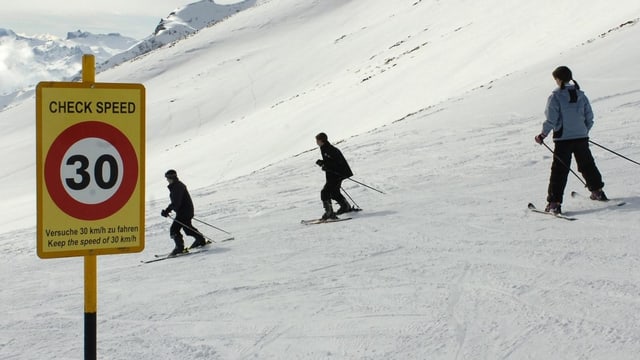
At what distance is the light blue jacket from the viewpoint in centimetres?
831

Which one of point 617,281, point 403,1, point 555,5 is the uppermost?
point 403,1

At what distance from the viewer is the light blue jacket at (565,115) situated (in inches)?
327

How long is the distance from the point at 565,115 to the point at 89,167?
6713 millimetres

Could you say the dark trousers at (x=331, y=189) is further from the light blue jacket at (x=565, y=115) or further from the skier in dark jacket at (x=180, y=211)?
the light blue jacket at (x=565, y=115)

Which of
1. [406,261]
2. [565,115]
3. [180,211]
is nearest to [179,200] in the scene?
[180,211]

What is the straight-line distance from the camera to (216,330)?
5805 mm

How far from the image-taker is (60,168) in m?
2.99

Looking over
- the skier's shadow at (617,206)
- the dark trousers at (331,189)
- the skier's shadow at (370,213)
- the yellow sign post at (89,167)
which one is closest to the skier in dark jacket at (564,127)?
the skier's shadow at (617,206)

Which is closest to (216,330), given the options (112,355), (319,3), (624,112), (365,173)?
(112,355)

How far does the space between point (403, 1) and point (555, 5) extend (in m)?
34.0

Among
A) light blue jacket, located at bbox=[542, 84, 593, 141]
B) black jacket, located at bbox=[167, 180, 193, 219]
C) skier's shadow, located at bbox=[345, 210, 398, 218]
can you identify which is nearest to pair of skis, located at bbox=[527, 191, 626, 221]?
light blue jacket, located at bbox=[542, 84, 593, 141]

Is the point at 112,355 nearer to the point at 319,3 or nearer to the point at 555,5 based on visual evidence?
the point at 555,5

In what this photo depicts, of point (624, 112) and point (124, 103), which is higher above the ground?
point (624, 112)

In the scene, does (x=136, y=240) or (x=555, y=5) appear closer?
(x=136, y=240)
